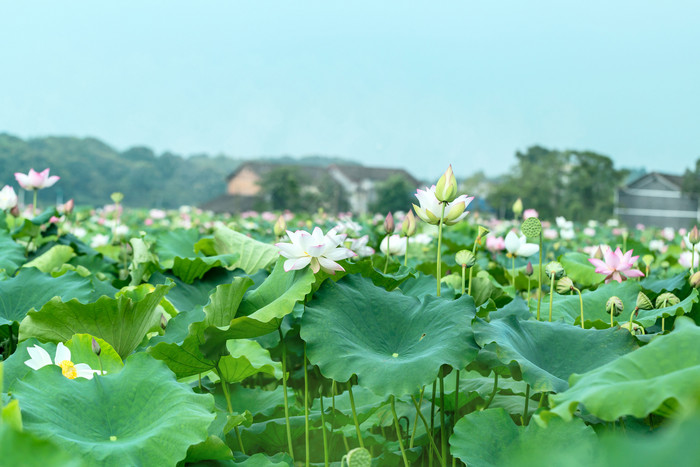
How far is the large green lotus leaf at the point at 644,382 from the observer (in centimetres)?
61

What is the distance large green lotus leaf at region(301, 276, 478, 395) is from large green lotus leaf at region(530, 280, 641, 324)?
0.54 meters

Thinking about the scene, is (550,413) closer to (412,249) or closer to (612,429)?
(612,429)

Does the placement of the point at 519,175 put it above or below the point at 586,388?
below

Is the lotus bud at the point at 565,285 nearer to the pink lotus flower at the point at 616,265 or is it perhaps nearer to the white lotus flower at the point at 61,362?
the pink lotus flower at the point at 616,265

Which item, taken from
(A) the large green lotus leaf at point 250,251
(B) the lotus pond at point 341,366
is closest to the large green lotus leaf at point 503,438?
(B) the lotus pond at point 341,366

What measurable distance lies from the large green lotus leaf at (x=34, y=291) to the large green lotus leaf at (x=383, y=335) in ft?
2.26

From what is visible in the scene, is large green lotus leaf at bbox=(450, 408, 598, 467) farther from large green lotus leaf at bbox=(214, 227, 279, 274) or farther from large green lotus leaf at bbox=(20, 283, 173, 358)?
large green lotus leaf at bbox=(214, 227, 279, 274)

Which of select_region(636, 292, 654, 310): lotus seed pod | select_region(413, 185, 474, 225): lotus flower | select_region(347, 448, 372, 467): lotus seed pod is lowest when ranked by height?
select_region(347, 448, 372, 467): lotus seed pod

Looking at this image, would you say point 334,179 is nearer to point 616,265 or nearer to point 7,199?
point 7,199

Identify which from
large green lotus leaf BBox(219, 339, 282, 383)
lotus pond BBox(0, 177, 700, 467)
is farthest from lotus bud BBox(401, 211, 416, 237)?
large green lotus leaf BBox(219, 339, 282, 383)

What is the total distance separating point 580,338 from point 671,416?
1.03 ft

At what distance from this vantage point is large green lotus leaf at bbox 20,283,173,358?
3.72ft

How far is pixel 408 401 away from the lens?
1.21 metres

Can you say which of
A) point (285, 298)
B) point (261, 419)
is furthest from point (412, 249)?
point (285, 298)
